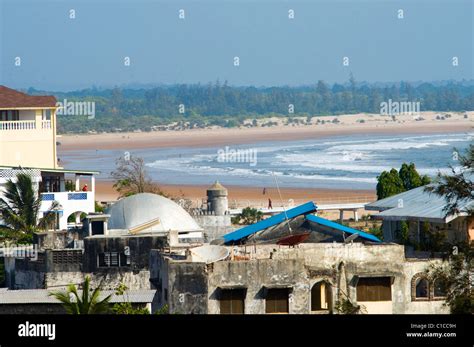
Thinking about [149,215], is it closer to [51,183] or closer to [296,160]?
[51,183]

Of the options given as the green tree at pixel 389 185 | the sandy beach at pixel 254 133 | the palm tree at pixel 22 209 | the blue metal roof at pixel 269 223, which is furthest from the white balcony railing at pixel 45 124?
the sandy beach at pixel 254 133

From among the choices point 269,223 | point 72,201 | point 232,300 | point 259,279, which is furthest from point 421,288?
point 72,201

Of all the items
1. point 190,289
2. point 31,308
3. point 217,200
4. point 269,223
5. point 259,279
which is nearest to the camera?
point 190,289

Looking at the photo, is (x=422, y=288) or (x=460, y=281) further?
(x=422, y=288)

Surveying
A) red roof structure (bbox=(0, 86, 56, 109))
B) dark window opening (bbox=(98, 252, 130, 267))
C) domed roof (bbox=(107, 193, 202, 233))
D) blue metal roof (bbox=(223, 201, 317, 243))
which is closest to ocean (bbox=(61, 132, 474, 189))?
red roof structure (bbox=(0, 86, 56, 109))

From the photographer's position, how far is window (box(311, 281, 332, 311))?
27.7 meters

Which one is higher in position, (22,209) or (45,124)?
(45,124)

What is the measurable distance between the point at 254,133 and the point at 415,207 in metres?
143

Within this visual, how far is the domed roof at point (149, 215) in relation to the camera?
37.9 meters

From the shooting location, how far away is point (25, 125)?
5744cm

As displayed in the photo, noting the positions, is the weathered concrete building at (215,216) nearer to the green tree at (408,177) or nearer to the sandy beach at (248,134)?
the green tree at (408,177)

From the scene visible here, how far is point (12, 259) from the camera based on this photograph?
36.5m
